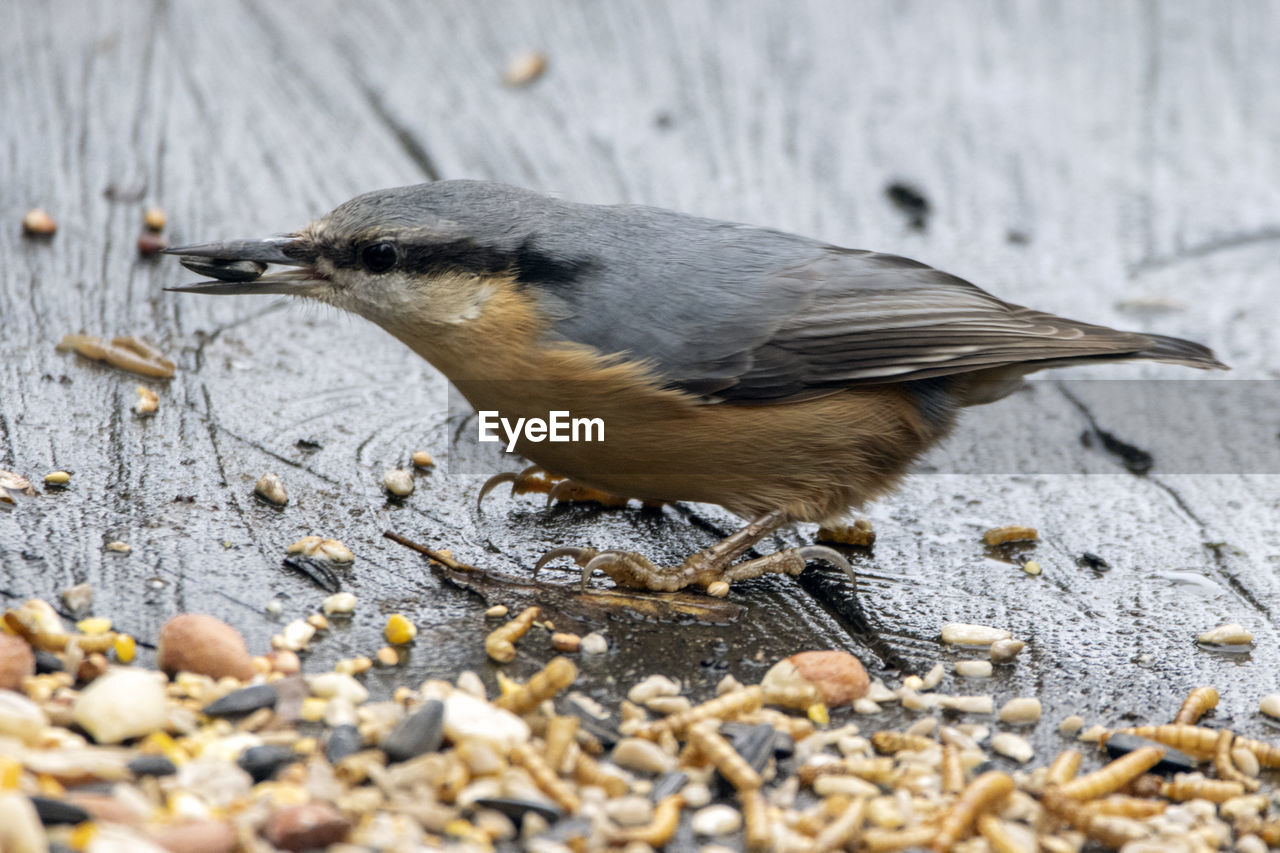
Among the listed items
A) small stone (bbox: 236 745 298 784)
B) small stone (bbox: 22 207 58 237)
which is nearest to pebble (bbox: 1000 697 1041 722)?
small stone (bbox: 236 745 298 784)

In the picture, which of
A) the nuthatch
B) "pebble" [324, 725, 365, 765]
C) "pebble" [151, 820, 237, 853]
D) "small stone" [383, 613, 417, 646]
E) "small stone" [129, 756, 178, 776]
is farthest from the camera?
the nuthatch

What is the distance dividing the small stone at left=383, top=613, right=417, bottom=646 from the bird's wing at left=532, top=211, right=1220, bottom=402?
79 centimetres

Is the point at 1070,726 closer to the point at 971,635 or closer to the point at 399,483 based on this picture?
the point at 971,635

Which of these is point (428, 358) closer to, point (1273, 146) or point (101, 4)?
point (101, 4)

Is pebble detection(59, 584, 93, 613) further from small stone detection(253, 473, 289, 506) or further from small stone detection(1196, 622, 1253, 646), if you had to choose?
small stone detection(1196, 622, 1253, 646)

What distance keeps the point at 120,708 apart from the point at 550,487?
4.34 feet

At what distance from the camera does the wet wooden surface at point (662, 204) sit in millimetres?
2527

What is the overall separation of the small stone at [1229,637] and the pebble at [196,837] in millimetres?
1858

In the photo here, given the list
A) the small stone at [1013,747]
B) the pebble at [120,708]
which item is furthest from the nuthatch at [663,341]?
the pebble at [120,708]

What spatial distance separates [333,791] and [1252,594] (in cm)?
197

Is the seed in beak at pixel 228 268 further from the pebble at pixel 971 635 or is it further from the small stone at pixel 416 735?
the pebble at pixel 971 635

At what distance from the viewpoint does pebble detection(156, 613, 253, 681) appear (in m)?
2.15

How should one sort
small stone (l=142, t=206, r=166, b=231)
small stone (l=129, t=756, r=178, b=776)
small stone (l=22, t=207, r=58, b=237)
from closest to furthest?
small stone (l=129, t=756, r=178, b=776), small stone (l=22, t=207, r=58, b=237), small stone (l=142, t=206, r=166, b=231)

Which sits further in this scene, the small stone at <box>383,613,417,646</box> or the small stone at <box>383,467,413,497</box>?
the small stone at <box>383,467,413,497</box>
